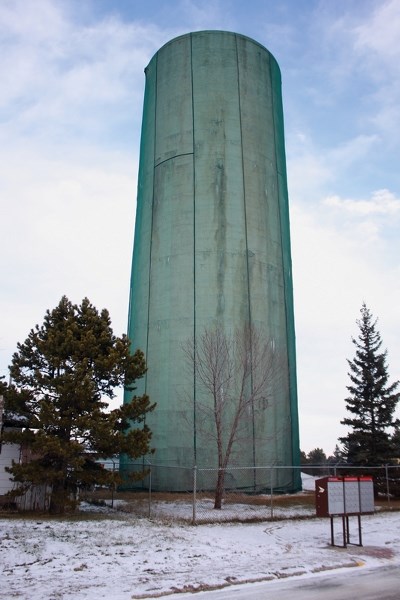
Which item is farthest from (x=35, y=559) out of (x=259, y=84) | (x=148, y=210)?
(x=259, y=84)

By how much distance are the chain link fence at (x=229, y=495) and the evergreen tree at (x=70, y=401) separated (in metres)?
1.60

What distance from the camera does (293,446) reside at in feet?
104

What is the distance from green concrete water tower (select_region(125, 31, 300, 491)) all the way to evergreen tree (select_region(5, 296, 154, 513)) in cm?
1160

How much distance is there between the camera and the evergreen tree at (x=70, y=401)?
1546 cm

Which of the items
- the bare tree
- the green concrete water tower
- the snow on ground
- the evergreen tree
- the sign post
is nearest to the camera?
the snow on ground

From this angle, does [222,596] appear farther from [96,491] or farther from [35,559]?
[96,491]

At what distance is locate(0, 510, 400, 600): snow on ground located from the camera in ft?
27.4

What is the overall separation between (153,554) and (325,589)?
3.73 meters

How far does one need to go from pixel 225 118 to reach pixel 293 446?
66.2 feet

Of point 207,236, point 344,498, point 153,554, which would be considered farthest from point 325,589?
point 207,236

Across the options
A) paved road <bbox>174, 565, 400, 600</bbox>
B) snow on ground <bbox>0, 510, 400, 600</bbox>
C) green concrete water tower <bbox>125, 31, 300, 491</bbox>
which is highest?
green concrete water tower <bbox>125, 31, 300, 491</bbox>

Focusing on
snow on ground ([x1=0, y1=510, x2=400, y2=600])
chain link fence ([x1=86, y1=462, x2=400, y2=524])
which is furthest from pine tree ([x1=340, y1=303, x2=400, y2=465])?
snow on ground ([x1=0, y1=510, x2=400, y2=600])

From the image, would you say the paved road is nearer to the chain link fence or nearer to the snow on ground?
the snow on ground

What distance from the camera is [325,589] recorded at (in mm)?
8367
